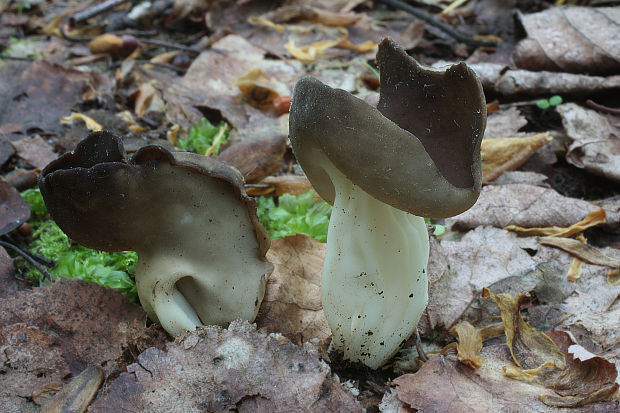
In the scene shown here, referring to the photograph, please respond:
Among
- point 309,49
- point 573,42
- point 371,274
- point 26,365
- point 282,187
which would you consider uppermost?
point 371,274

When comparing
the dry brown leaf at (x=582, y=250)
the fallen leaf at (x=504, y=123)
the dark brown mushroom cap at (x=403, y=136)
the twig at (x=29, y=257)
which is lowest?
the fallen leaf at (x=504, y=123)

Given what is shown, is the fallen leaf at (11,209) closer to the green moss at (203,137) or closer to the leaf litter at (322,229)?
the leaf litter at (322,229)

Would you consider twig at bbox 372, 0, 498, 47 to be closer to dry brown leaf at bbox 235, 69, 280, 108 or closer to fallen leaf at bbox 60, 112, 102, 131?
dry brown leaf at bbox 235, 69, 280, 108

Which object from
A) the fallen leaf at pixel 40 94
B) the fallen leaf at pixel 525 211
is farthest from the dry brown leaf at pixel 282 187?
the fallen leaf at pixel 40 94

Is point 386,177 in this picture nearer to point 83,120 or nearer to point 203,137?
point 203,137

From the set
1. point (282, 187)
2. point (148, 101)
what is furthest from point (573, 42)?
point (148, 101)
